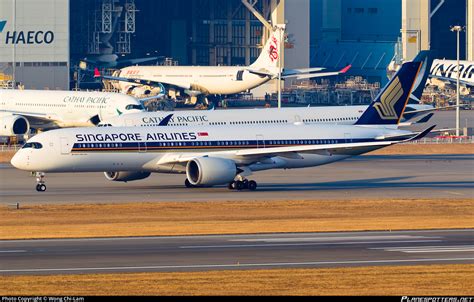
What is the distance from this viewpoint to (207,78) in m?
139

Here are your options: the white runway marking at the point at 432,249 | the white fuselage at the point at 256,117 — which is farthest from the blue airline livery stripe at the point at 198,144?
the white runway marking at the point at 432,249

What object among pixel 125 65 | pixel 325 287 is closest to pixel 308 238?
pixel 325 287

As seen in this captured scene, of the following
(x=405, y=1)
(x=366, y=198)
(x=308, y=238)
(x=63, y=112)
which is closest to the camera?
(x=308, y=238)

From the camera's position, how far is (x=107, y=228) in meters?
43.8

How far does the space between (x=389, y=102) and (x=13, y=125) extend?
37.2 meters

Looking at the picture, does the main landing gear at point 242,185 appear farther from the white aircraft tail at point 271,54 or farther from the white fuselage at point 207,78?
the white fuselage at point 207,78

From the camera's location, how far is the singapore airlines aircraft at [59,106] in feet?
321

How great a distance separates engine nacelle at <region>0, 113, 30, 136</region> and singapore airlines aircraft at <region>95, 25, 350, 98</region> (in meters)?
43.3

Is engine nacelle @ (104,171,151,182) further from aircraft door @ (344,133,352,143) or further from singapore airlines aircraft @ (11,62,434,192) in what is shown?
aircraft door @ (344,133,352,143)

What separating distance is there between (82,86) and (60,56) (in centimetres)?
1646

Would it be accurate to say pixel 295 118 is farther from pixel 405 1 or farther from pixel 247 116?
pixel 405 1

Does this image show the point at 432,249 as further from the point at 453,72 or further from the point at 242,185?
the point at 453,72

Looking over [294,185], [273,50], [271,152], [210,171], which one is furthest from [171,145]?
[273,50]

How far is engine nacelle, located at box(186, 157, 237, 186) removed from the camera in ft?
188
